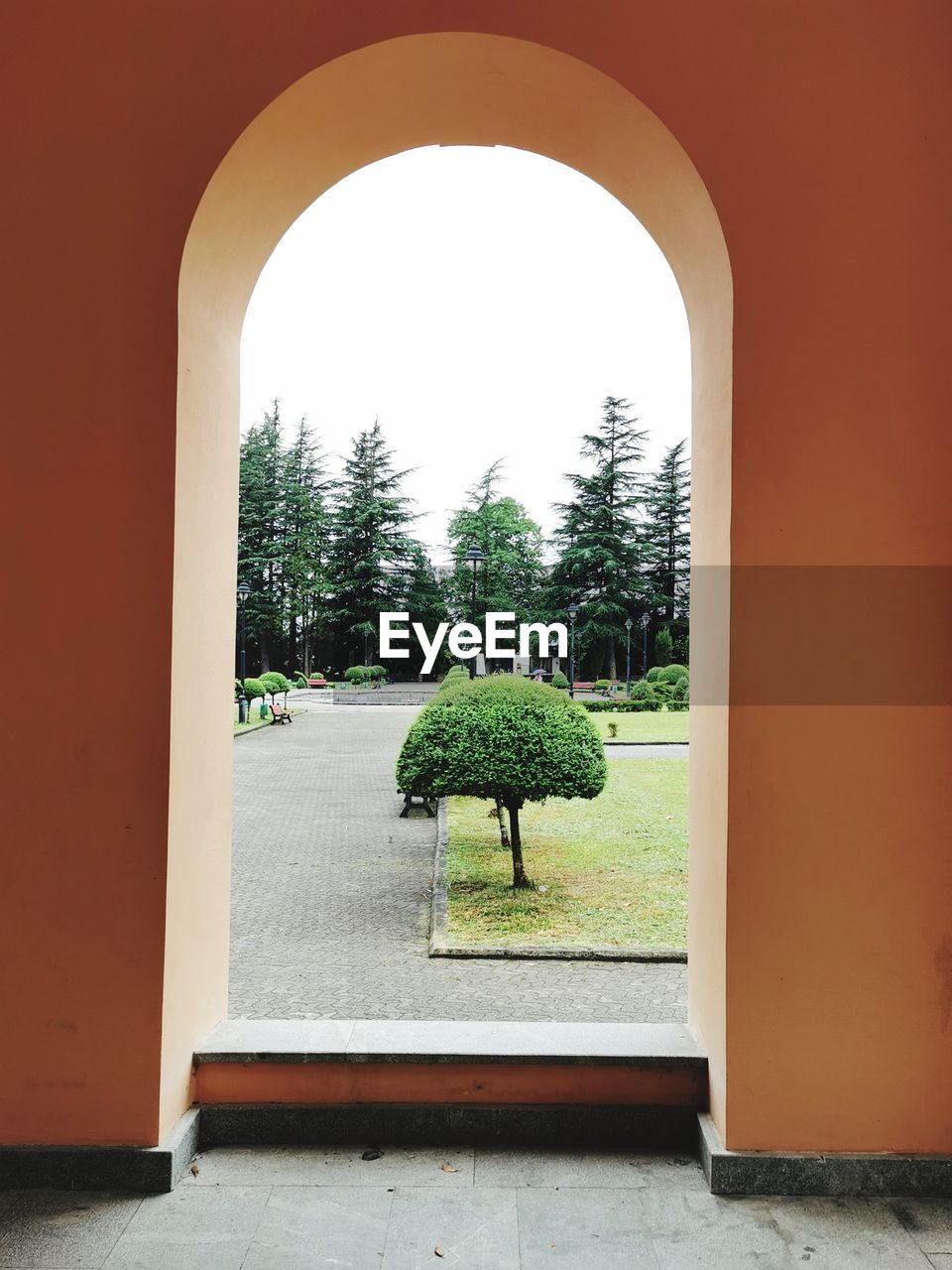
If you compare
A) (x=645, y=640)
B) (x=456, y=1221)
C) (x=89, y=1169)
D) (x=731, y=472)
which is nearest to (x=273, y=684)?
(x=645, y=640)

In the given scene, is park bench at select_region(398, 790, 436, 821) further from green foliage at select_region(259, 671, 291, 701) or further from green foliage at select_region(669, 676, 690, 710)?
green foliage at select_region(669, 676, 690, 710)

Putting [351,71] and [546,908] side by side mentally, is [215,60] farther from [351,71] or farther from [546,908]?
[546,908]

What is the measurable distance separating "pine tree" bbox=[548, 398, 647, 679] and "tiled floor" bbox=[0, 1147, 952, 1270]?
35.7 metres

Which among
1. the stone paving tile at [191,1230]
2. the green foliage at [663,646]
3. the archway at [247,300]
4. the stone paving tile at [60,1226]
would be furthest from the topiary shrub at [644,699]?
the stone paving tile at [60,1226]

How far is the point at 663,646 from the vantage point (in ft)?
120

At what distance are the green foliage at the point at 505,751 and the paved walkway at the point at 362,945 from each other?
1218 mm

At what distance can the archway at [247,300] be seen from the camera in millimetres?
2672

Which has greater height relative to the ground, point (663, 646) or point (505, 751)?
point (663, 646)

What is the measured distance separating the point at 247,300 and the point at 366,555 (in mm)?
38567

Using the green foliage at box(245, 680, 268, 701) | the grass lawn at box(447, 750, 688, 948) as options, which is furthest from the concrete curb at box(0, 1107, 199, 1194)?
the green foliage at box(245, 680, 268, 701)

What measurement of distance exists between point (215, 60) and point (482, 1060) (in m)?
3.44

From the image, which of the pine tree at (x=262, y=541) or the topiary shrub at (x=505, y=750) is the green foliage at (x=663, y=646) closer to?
the pine tree at (x=262, y=541)

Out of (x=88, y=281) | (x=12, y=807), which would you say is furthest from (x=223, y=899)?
(x=88, y=281)

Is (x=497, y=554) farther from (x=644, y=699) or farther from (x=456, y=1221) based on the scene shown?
(x=456, y=1221)
